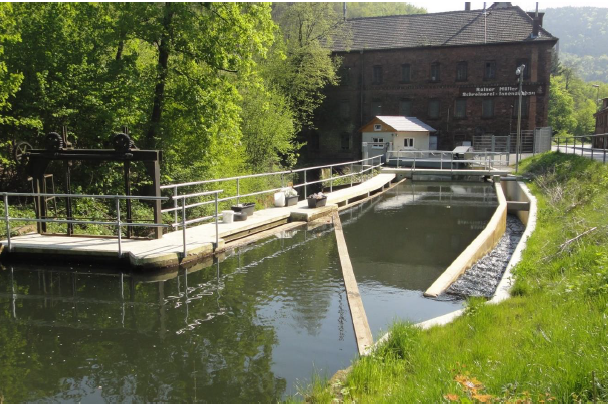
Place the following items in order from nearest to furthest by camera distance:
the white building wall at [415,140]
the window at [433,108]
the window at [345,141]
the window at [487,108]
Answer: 1. the white building wall at [415,140]
2. the window at [487,108]
3. the window at [433,108]
4. the window at [345,141]

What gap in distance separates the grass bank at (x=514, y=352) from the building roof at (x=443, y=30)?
3916 centimetres

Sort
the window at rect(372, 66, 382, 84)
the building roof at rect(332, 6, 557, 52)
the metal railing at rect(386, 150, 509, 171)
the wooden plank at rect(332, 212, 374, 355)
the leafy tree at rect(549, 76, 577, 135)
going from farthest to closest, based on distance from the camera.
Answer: the leafy tree at rect(549, 76, 577, 135) < the window at rect(372, 66, 382, 84) < the building roof at rect(332, 6, 557, 52) < the metal railing at rect(386, 150, 509, 171) < the wooden plank at rect(332, 212, 374, 355)

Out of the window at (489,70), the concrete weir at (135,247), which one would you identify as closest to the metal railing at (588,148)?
the concrete weir at (135,247)

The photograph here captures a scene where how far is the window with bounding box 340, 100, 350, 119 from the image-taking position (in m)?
47.7

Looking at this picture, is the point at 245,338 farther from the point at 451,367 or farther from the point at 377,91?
the point at 377,91

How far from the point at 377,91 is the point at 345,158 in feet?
21.0

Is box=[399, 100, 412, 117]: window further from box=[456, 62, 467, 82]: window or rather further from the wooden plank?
the wooden plank

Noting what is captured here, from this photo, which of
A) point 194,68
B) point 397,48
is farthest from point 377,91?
point 194,68

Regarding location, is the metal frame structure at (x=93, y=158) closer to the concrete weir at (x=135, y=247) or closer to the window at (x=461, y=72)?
the concrete weir at (x=135, y=247)

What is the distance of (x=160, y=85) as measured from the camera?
17.6 metres

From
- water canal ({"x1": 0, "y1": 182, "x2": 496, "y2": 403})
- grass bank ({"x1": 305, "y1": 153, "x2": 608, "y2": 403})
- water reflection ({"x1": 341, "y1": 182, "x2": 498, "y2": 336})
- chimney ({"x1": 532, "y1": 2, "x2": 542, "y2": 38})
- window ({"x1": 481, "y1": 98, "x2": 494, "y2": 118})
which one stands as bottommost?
water reflection ({"x1": 341, "y1": 182, "x2": 498, "y2": 336})

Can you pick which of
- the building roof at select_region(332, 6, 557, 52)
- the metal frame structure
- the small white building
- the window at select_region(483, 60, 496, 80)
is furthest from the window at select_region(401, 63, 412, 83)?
the metal frame structure

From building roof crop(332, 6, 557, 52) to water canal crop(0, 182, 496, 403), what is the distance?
3583 cm

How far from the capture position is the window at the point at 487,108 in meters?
42.9
